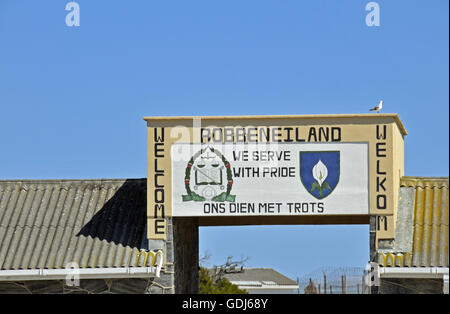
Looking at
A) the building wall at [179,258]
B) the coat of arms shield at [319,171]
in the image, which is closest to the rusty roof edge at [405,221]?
the coat of arms shield at [319,171]

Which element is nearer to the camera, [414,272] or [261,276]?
[414,272]

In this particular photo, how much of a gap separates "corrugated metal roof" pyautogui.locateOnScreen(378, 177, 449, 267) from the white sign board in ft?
4.10

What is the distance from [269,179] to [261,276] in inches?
1867

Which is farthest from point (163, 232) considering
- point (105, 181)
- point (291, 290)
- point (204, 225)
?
point (291, 290)

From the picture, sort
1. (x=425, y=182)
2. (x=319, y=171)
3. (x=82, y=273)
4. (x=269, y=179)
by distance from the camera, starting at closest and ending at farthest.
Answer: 1. (x=82, y=273)
2. (x=319, y=171)
3. (x=269, y=179)
4. (x=425, y=182)

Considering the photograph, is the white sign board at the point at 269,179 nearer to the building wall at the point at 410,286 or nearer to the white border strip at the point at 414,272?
the white border strip at the point at 414,272

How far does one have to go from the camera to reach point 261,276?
67375 millimetres

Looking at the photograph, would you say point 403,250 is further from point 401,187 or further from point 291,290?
point 291,290

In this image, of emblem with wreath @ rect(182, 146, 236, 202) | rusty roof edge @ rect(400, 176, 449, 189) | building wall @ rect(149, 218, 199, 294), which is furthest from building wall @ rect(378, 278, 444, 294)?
building wall @ rect(149, 218, 199, 294)

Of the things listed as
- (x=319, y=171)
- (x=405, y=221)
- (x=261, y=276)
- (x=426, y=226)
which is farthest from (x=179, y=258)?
(x=261, y=276)

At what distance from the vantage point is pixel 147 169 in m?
20.8

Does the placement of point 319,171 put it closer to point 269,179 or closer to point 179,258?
point 269,179

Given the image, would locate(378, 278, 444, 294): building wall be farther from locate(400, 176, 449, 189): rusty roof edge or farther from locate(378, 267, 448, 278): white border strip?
Result: locate(400, 176, 449, 189): rusty roof edge

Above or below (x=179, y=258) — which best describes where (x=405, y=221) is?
above
